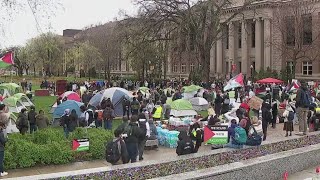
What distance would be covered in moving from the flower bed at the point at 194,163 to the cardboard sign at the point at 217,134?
75.4 inches

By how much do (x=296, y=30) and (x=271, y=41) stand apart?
1038 cm

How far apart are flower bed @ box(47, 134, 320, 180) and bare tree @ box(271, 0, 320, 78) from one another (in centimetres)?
3938

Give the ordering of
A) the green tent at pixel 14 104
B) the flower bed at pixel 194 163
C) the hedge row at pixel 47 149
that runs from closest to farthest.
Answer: the flower bed at pixel 194 163
the hedge row at pixel 47 149
the green tent at pixel 14 104

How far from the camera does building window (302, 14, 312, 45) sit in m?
54.6

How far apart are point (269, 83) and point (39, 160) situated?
32.3 meters

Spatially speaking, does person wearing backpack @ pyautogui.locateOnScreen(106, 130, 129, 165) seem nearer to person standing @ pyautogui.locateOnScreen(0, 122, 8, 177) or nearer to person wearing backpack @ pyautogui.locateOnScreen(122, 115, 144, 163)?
person wearing backpack @ pyautogui.locateOnScreen(122, 115, 144, 163)

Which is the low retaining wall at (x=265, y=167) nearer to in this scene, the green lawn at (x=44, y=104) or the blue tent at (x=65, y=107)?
the blue tent at (x=65, y=107)

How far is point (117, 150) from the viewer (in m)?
12.0

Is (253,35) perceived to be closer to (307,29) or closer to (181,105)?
(307,29)

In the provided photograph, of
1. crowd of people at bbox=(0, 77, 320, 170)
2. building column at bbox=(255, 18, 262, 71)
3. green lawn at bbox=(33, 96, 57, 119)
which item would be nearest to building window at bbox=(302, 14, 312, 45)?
building column at bbox=(255, 18, 262, 71)

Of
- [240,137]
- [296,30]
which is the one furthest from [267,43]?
[240,137]

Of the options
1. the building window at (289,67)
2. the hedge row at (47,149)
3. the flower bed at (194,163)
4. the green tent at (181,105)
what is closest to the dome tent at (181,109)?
the green tent at (181,105)

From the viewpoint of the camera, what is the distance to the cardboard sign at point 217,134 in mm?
14761

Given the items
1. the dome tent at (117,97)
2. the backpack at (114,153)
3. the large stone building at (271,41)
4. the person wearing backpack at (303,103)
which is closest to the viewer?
the backpack at (114,153)
